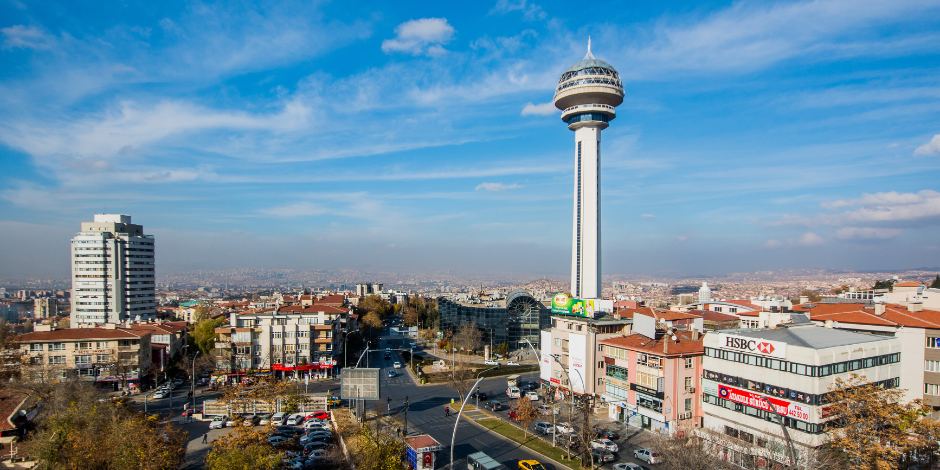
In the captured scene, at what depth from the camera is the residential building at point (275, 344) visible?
57938 mm

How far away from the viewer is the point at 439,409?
152 feet

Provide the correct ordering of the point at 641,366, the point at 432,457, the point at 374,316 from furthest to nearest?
the point at 374,316, the point at 641,366, the point at 432,457

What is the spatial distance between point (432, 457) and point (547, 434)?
12.0m

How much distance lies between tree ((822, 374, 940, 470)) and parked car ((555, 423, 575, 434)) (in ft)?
50.0

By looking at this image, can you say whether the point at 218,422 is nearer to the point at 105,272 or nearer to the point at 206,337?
the point at 206,337

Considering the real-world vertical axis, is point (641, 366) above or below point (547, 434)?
above

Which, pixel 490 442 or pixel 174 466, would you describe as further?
pixel 490 442

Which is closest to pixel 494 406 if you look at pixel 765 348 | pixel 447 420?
pixel 447 420

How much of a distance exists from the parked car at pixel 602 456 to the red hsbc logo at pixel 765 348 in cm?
1196

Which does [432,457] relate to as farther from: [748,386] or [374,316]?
[374,316]

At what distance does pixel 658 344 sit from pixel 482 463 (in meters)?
19.3

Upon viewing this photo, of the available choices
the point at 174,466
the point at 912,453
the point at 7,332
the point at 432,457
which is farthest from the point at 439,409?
the point at 7,332

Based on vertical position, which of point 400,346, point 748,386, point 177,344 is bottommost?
point 400,346

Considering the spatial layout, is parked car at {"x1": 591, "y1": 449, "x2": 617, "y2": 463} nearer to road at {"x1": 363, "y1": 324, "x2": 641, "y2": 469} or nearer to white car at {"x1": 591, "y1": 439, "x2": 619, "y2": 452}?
white car at {"x1": 591, "y1": 439, "x2": 619, "y2": 452}
